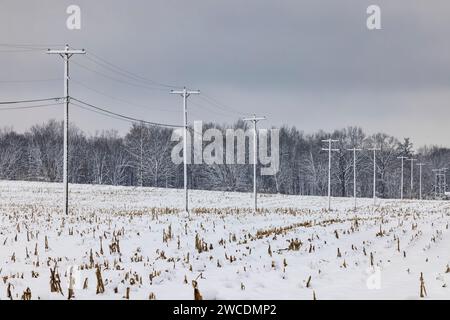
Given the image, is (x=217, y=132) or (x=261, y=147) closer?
(x=261, y=147)

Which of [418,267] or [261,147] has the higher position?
[261,147]

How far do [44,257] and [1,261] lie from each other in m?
1.09

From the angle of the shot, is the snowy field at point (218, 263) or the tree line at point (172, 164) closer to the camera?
the snowy field at point (218, 263)

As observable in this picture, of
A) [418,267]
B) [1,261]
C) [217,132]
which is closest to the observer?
[418,267]

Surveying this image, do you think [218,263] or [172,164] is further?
[172,164]

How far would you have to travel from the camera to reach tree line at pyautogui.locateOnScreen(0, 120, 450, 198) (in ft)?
302

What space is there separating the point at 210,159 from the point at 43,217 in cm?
7803

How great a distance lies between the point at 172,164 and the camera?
9638cm

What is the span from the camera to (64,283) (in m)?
8.23

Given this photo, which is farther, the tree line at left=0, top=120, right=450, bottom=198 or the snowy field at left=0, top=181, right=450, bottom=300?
the tree line at left=0, top=120, right=450, bottom=198

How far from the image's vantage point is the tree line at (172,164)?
92188 mm
